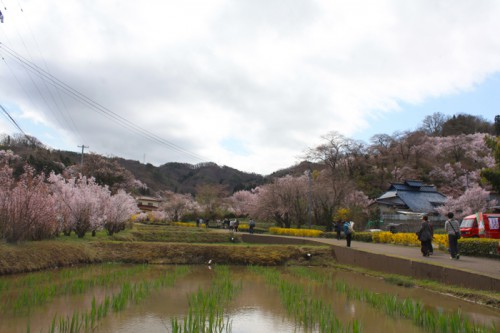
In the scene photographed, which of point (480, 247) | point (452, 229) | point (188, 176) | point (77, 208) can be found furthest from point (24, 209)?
point (188, 176)

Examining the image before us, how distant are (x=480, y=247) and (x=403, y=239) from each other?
4696mm

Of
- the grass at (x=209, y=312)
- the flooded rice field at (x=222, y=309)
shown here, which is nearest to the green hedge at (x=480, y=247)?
the flooded rice field at (x=222, y=309)

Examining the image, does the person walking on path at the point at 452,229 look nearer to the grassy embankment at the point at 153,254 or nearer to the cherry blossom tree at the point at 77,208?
the grassy embankment at the point at 153,254

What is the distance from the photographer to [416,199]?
36656 millimetres

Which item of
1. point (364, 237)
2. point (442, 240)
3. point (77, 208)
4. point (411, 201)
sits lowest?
point (364, 237)

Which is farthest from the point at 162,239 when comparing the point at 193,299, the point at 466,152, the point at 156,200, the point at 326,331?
the point at 156,200

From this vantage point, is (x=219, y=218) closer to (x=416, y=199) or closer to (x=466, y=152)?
(x=416, y=199)

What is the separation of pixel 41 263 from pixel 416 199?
34.7m

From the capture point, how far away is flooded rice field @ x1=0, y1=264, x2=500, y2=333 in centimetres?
470

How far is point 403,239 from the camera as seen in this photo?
16.0 metres

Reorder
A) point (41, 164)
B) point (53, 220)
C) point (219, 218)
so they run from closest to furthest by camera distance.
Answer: point (53, 220) < point (41, 164) < point (219, 218)

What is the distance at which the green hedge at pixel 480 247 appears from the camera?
1099 cm

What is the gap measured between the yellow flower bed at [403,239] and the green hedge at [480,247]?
1.21m

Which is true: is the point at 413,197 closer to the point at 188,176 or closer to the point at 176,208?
the point at 176,208
